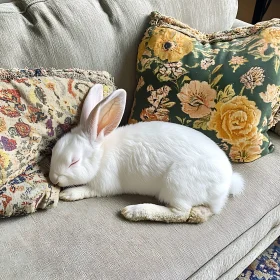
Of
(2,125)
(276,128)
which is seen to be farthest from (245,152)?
(2,125)

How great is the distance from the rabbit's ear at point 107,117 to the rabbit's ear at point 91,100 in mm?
41

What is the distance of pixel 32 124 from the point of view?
1.21 metres

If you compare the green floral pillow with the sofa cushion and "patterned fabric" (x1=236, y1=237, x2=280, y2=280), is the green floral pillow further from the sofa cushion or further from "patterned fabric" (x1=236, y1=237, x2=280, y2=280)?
"patterned fabric" (x1=236, y1=237, x2=280, y2=280)

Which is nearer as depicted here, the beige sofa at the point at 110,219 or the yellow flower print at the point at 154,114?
the beige sofa at the point at 110,219

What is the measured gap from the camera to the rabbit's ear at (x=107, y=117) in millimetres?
1205

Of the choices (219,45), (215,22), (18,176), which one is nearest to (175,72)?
(219,45)

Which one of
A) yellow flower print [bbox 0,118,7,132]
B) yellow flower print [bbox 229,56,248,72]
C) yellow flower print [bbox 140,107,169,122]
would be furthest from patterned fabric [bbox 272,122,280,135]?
yellow flower print [bbox 0,118,7,132]

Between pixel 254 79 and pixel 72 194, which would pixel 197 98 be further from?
pixel 72 194

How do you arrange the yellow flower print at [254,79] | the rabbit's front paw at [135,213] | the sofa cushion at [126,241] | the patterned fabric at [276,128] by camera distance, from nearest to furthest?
the sofa cushion at [126,241], the rabbit's front paw at [135,213], the yellow flower print at [254,79], the patterned fabric at [276,128]

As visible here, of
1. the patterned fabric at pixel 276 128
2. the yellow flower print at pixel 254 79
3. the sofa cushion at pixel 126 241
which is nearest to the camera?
the sofa cushion at pixel 126 241

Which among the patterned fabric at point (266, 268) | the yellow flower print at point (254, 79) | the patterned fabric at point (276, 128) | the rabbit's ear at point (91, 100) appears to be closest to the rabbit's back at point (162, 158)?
the rabbit's ear at point (91, 100)

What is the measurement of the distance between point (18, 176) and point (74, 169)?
0.16 m

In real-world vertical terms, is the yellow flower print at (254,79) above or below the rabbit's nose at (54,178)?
above

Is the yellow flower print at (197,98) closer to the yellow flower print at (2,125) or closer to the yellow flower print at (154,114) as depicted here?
the yellow flower print at (154,114)
